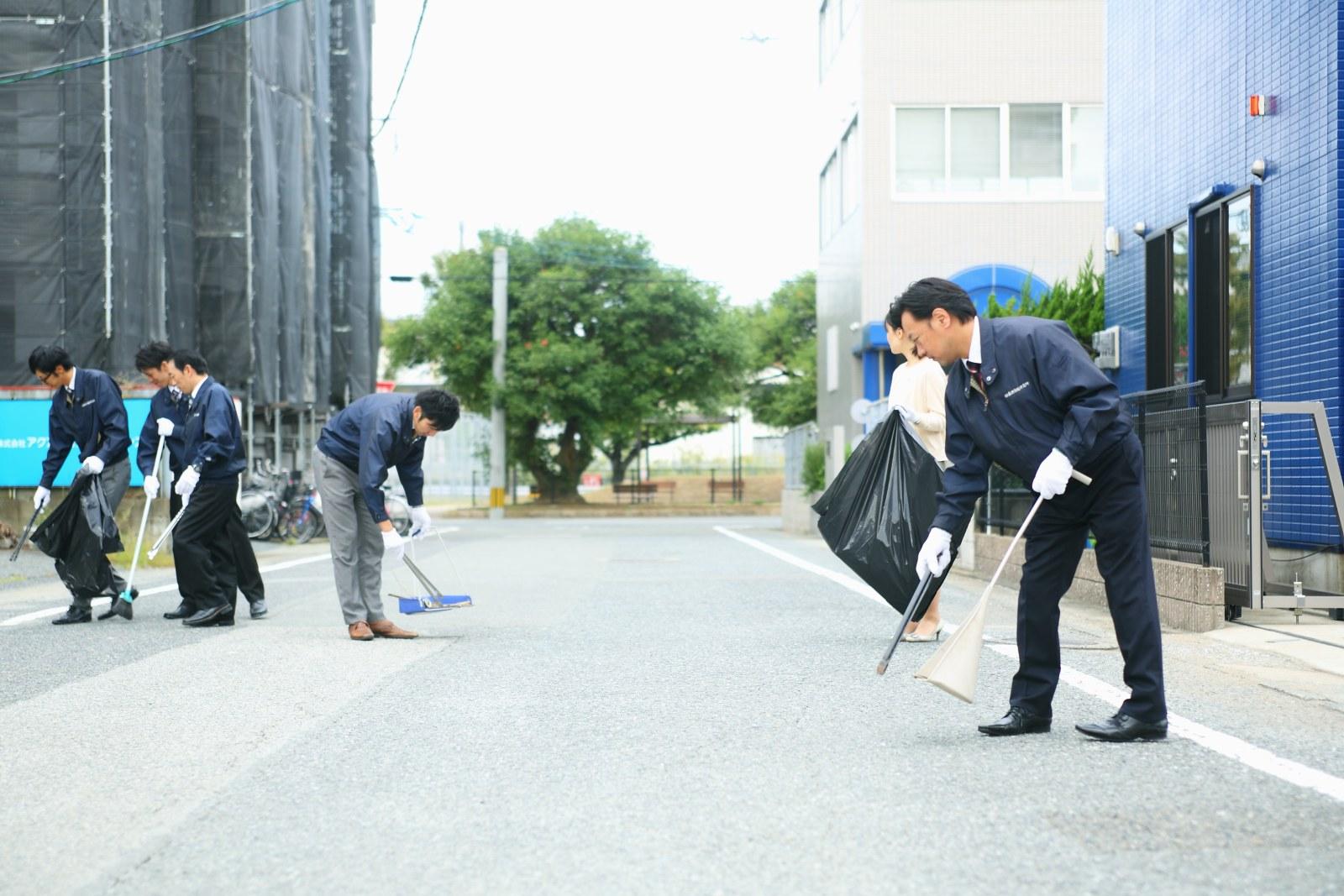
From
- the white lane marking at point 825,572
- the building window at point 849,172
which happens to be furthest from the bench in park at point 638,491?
the white lane marking at point 825,572

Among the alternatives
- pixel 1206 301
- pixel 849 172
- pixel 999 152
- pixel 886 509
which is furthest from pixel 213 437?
pixel 849 172

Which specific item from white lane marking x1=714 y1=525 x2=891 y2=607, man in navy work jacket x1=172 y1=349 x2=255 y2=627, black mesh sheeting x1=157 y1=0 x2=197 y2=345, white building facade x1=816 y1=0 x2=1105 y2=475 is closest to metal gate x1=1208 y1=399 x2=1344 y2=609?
white lane marking x1=714 y1=525 x2=891 y2=607

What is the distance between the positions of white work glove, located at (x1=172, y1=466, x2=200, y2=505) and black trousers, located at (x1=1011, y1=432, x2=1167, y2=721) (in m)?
5.87

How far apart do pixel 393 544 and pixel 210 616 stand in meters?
1.82

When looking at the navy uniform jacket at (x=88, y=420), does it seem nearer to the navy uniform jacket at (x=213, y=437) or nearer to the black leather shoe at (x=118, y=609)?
the navy uniform jacket at (x=213, y=437)

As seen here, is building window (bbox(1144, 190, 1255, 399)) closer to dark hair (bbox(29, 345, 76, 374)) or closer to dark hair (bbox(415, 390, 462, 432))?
dark hair (bbox(415, 390, 462, 432))

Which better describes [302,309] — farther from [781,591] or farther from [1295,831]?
[1295,831]

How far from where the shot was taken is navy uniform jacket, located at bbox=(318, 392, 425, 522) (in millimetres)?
8078

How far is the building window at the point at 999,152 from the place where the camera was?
82.9ft

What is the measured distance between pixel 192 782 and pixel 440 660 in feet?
9.47

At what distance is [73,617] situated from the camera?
31.3ft

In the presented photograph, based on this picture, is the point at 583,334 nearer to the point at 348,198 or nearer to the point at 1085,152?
the point at 348,198

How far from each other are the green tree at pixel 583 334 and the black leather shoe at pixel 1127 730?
114 feet

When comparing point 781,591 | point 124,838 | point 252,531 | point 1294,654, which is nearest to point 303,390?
point 252,531
